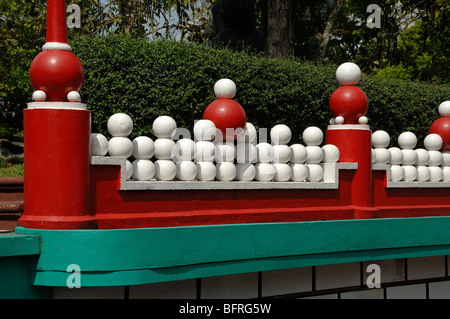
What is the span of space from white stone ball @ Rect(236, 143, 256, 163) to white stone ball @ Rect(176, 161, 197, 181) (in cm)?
53

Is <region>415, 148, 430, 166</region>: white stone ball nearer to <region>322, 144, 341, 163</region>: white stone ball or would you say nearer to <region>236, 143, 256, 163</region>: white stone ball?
<region>322, 144, 341, 163</region>: white stone ball

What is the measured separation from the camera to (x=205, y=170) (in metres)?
4.84

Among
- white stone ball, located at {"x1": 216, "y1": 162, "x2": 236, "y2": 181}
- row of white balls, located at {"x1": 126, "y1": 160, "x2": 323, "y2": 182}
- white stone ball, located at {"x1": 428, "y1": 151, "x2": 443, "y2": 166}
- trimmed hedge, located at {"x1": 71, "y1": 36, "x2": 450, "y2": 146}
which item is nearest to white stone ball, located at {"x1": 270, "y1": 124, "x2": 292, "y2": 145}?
row of white balls, located at {"x1": 126, "y1": 160, "x2": 323, "y2": 182}

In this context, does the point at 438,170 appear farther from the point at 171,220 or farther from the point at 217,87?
the point at 171,220

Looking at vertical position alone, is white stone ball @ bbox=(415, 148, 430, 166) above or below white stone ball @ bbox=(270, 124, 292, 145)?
below

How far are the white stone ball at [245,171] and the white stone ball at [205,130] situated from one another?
40 centimetres

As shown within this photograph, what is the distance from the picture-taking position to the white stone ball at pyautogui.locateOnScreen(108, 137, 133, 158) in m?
4.41

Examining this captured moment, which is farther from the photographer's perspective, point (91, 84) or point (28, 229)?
point (91, 84)

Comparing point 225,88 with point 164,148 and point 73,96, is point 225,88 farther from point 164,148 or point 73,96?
point 73,96

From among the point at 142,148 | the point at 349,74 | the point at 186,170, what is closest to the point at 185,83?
the point at 349,74

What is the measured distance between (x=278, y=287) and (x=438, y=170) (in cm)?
258

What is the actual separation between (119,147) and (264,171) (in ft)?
4.68
